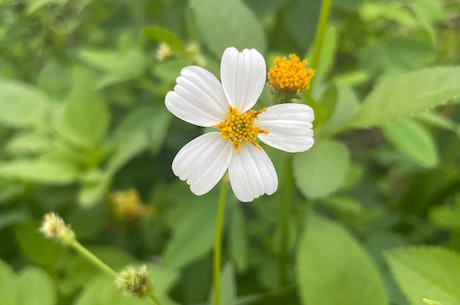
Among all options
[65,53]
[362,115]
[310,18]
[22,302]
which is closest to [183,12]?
[310,18]

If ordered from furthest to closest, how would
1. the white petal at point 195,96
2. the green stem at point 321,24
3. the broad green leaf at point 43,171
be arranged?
the broad green leaf at point 43,171 → the green stem at point 321,24 → the white petal at point 195,96

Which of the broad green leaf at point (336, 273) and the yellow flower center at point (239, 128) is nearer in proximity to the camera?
the yellow flower center at point (239, 128)

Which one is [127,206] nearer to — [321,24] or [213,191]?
[213,191]

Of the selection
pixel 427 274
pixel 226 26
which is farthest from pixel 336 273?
pixel 226 26

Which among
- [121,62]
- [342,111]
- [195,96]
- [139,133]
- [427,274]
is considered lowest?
[427,274]

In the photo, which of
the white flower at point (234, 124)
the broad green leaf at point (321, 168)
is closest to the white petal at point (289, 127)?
the white flower at point (234, 124)

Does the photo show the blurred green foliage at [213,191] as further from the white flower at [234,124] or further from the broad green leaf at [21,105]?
the white flower at [234,124]

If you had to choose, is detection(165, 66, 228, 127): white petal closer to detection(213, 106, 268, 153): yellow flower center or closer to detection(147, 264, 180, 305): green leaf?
detection(213, 106, 268, 153): yellow flower center
